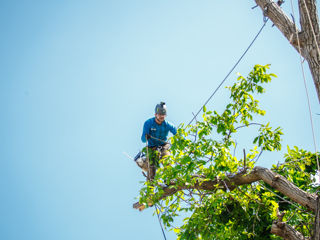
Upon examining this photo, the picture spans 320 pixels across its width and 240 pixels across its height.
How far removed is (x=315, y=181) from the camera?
6281 mm

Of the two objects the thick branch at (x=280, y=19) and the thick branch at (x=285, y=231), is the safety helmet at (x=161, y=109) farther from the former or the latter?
the thick branch at (x=285, y=231)

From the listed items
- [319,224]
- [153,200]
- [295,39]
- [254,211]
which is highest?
[295,39]

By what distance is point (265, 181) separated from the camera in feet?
15.3

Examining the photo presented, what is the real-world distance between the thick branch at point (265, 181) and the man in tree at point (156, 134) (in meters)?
1.02

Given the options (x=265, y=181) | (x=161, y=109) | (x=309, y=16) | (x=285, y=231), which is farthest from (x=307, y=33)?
(x=161, y=109)

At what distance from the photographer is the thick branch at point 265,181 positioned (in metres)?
4.26

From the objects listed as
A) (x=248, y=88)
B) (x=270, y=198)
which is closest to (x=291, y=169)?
(x=270, y=198)

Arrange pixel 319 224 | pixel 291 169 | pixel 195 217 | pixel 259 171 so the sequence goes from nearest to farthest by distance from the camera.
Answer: pixel 319 224 → pixel 259 171 → pixel 195 217 → pixel 291 169

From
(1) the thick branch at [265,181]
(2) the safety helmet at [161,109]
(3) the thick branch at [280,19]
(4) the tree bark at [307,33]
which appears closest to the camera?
(4) the tree bark at [307,33]

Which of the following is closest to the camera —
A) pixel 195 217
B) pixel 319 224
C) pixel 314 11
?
pixel 319 224

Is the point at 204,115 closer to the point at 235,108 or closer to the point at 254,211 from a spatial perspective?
the point at 235,108

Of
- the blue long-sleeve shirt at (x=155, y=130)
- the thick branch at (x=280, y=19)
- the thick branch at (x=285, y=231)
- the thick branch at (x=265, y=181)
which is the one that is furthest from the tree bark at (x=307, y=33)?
the blue long-sleeve shirt at (x=155, y=130)

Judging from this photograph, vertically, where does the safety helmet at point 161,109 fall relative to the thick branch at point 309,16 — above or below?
above

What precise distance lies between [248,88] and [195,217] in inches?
79.5
